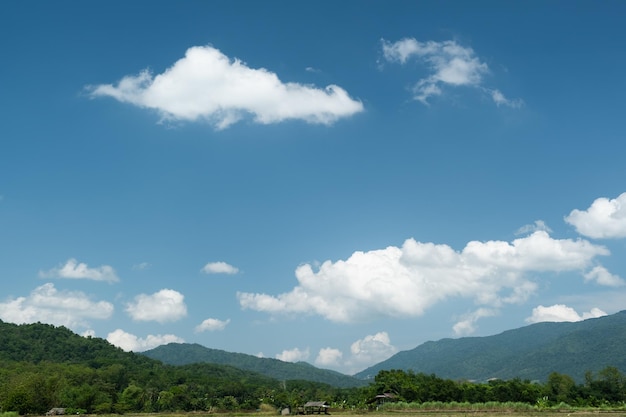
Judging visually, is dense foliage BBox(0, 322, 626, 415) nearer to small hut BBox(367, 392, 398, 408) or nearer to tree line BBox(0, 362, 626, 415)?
tree line BBox(0, 362, 626, 415)

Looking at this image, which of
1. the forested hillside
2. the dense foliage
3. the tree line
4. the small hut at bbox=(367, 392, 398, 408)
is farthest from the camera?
the small hut at bbox=(367, 392, 398, 408)

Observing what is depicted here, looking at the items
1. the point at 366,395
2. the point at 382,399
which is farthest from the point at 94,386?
the point at 382,399

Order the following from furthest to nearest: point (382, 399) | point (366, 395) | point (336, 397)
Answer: point (336, 397) → point (366, 395) → point (382, 399)

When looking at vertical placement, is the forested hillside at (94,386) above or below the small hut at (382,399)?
above

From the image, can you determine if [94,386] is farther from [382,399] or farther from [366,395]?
[382,399]

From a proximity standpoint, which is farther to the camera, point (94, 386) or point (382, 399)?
point (94, 386)

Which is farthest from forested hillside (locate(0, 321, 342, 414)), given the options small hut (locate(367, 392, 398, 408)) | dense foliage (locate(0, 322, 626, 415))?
A: small hut (locate(367, 392, 398, 408))

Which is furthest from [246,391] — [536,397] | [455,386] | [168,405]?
[536,397]

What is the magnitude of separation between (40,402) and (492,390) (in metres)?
73.4

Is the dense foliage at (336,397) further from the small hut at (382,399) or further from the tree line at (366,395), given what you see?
the small hut at (382,399)

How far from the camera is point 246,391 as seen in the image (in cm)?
14450

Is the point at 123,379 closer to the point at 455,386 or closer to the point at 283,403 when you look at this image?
the point at 283,403

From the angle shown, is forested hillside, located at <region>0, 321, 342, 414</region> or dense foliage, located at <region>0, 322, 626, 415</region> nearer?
dense foliage, located at <region>0, 322, 626, 415</region>

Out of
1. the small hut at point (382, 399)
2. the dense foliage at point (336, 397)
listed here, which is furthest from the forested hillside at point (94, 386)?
the small hut at point (382, 399)
